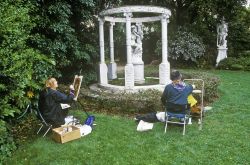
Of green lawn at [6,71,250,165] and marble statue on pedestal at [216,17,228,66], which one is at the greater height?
marble statue on pedestal at [216,17,228,66]

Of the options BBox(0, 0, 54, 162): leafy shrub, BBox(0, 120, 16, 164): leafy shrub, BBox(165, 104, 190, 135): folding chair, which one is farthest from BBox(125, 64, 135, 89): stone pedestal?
BBox(0, 120, 16, 164): leafy shrub

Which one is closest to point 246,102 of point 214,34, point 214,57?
point 214,57

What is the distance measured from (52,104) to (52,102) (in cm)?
5

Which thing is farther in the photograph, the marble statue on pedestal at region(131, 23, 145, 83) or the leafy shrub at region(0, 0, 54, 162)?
the marble statue on pedestal at region(131, 23, 145, 83)

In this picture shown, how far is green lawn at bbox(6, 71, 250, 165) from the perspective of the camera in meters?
7.25

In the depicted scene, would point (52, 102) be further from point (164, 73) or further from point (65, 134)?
point (164, 73)

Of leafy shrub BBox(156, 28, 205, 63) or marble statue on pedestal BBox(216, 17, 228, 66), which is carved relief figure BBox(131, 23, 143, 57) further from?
marble statue on pedestal BBox(216, 17, 228, 66)

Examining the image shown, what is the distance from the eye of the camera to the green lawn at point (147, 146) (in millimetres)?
7254

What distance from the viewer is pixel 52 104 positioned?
8688 millimetres

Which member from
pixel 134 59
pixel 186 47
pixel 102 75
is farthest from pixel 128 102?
pixel 186 47

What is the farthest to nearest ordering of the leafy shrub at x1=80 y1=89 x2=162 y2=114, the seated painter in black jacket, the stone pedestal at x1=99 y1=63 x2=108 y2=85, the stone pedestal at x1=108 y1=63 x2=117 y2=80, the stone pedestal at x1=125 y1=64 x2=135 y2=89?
the stone pedestal at x1=108 y1=63 x2=117 y2=80 < the stone pedestal at x1=99 y1=63 x2=108 y2=85 < the stone pedestal at x1=125 y1=64 x2=135 y2=89 < the leafy shrub at x1=80 y1=89 x2=162 y2=114 < the seated painter in black jacket

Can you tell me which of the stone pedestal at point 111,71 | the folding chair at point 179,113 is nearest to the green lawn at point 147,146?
the folding chair at point 179,113

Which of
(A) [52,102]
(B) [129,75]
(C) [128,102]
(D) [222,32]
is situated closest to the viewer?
(A) [52,102]

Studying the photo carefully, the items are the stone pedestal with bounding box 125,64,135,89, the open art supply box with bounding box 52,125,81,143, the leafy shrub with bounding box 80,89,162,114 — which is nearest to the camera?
the open art supply box with bounding box 52,125,81,143
